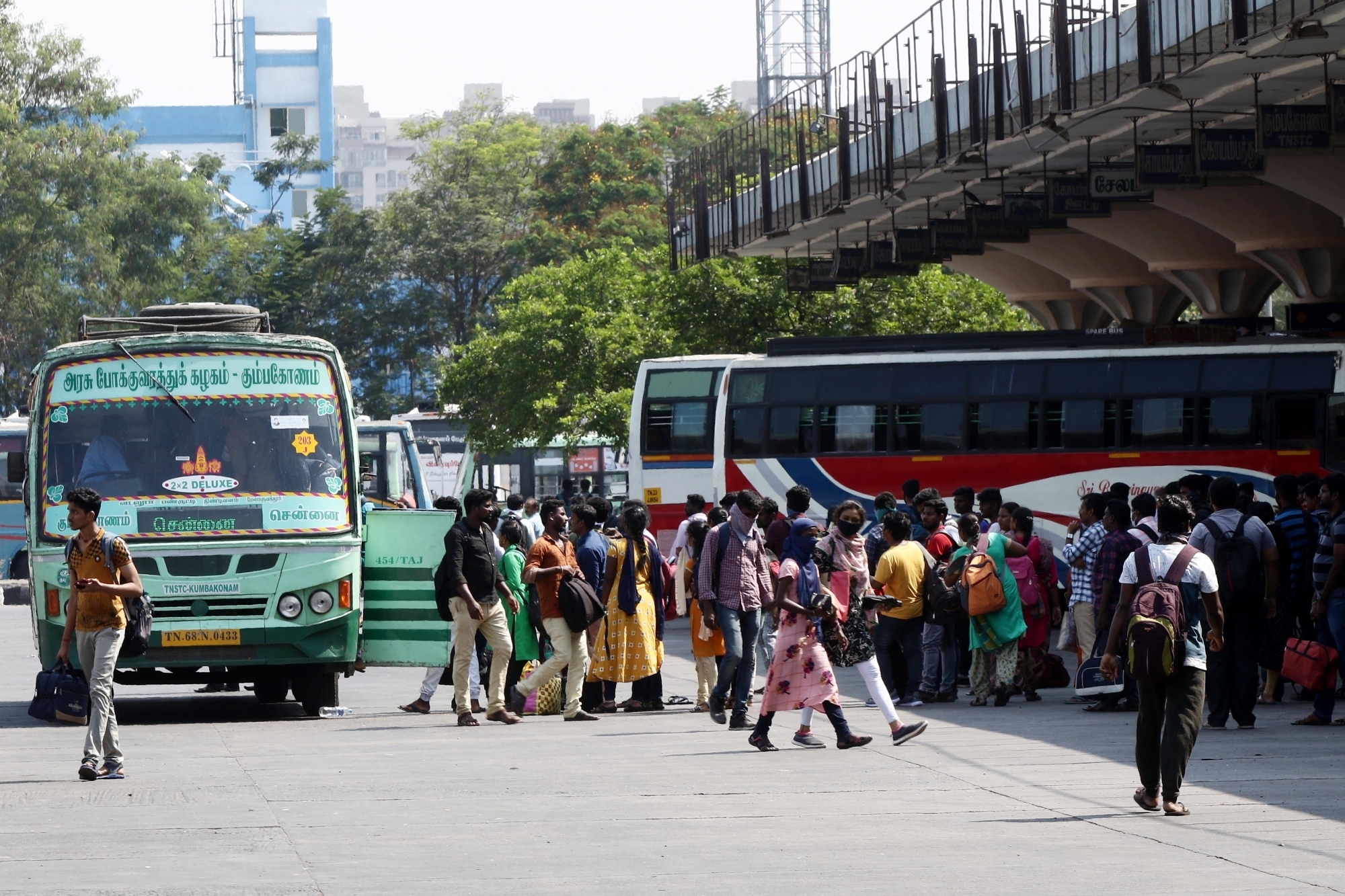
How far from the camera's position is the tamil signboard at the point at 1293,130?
1895 cm

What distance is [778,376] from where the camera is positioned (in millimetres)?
27000

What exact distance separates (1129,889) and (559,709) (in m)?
8.38

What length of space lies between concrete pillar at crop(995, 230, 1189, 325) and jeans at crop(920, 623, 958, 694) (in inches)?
723

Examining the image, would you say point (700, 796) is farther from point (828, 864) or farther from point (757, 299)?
point (757, 299)

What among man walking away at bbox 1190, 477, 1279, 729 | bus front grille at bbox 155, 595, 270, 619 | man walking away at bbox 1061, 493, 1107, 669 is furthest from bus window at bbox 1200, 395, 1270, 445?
bus front grille at bbox 155, 595, 270, 619

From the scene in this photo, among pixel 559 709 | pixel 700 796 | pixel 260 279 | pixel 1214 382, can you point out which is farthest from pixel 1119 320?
pixel 260 279

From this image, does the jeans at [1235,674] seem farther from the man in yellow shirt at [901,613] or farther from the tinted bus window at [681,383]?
the tinted bus window at [681,383]

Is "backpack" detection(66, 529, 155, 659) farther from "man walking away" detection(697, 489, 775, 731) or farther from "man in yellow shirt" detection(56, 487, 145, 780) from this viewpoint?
"man walking away" detection(697, 489, 775, 731)

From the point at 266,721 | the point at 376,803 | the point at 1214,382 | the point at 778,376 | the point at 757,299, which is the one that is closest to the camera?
the point at 376,803

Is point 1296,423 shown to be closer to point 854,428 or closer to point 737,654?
point 854,428

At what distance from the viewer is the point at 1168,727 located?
365 inches

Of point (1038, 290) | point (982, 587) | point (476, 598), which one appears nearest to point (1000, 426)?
point (982, 587)

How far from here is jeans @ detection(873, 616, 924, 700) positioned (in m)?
15.2

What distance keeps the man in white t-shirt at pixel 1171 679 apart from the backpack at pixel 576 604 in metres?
5.18
